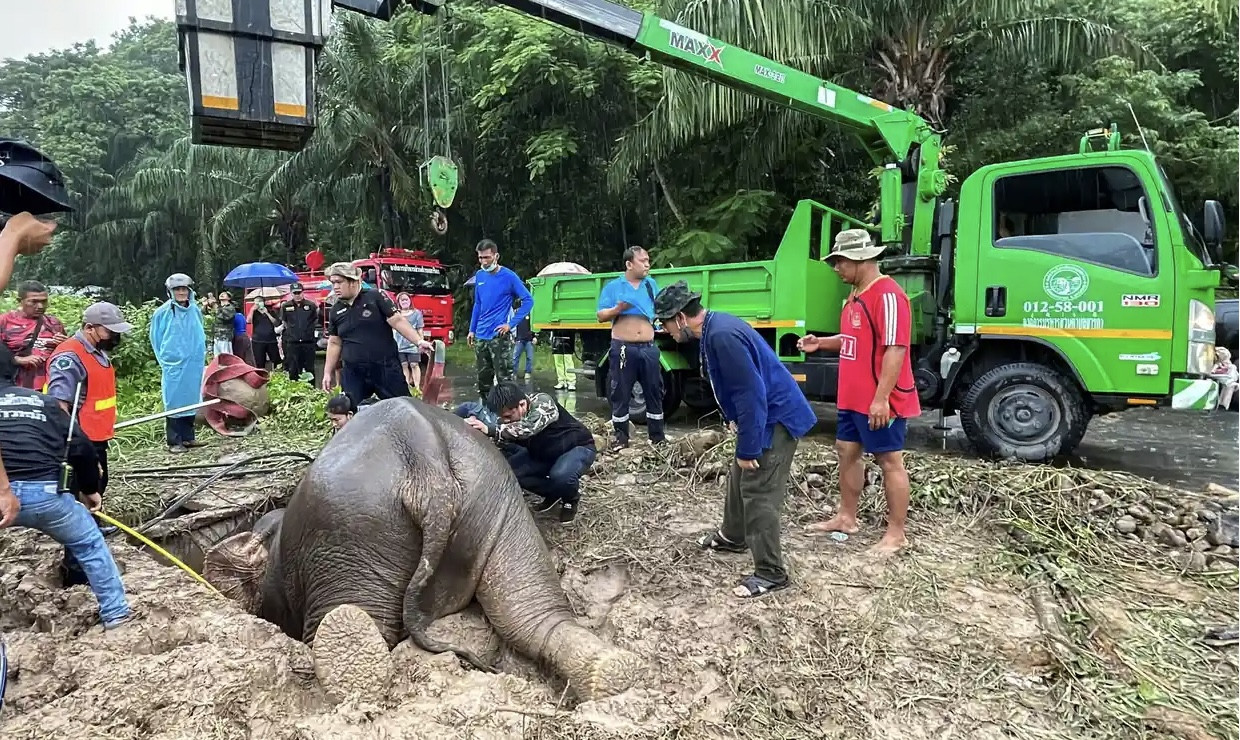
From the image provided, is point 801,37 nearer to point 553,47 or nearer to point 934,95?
point 934,95

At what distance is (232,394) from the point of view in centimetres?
745

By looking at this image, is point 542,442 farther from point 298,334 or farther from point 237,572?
point 298,334

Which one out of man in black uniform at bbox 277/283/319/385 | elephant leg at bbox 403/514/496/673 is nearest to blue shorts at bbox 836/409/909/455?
elephant leg at bbox 403/514/496/673

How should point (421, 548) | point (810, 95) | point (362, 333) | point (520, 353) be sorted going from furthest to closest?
point (520, 353) < point (810, 95) < point (362, 333) < point (421, 548)

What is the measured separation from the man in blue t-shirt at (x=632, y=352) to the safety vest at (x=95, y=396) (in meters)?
3.37

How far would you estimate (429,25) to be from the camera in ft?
57.1

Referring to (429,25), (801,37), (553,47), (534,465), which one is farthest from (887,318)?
(429,25)

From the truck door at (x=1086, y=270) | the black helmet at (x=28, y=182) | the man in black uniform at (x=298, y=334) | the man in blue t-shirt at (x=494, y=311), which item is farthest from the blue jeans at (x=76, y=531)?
the man in black uniform at (x=298, y=334)

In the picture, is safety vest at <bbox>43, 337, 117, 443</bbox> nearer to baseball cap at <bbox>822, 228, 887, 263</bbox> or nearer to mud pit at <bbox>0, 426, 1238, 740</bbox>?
mud pit at <bbox>0, 426, 1238, 740</bbox>

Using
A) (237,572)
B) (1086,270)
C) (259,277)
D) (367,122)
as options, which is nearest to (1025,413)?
(1086,270)

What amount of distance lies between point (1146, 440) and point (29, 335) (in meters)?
9.81

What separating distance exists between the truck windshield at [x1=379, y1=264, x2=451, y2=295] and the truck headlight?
13.1 metres

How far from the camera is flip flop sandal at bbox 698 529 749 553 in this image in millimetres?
4293

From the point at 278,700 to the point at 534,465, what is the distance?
203cm
